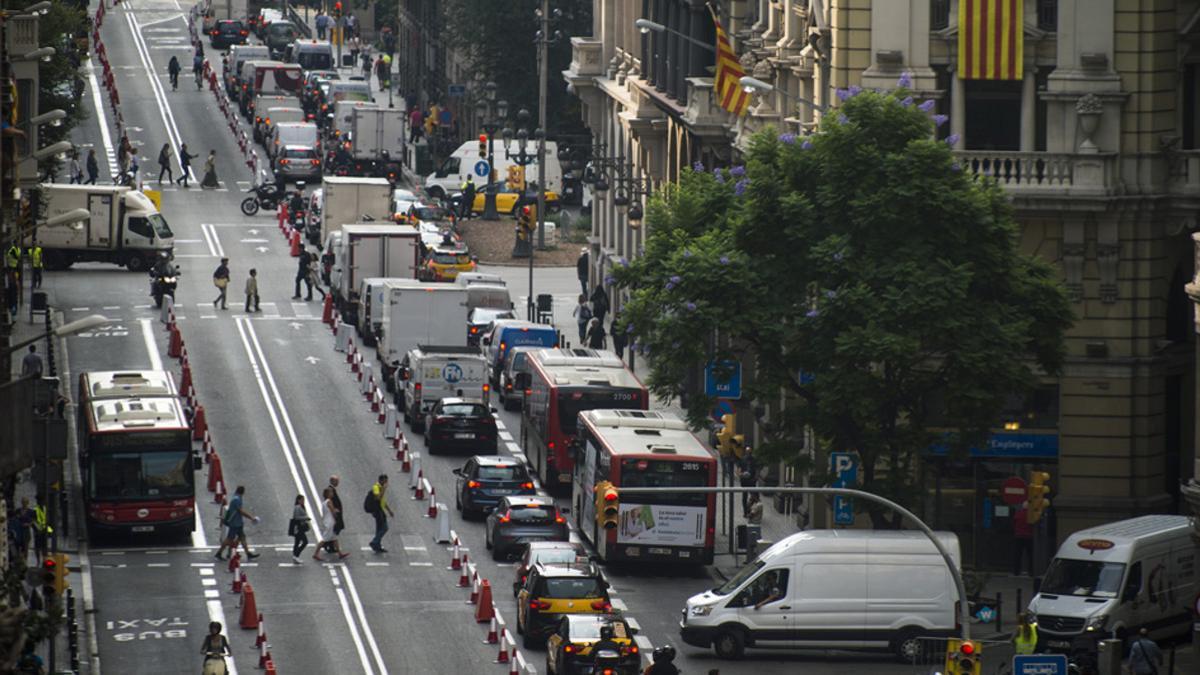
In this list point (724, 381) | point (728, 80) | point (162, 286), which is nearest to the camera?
point (724, 381)

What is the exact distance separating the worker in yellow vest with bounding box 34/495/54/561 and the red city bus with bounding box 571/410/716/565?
39.6 ft

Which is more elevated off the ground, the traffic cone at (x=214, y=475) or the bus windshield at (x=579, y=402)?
the bus windshield at (x=579, y=402)

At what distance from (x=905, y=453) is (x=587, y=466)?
854 centimetres

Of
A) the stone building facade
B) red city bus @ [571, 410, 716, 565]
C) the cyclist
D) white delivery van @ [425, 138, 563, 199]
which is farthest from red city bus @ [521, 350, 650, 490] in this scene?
the cyclist

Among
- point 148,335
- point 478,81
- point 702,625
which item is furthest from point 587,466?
point 478,81

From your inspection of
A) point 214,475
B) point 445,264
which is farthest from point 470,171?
point 214,475

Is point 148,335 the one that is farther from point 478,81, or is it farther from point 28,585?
point 478,81

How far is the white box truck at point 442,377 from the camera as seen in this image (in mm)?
78875

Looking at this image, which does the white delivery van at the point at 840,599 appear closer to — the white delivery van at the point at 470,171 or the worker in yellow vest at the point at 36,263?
the worker in yellow vest at the point at 36,263

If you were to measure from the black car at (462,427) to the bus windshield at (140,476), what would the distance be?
11.9 m

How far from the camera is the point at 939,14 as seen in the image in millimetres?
65812

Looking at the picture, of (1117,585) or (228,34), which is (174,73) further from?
(1117,585)

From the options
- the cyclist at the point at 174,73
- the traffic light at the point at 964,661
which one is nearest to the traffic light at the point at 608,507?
the traffic light at the point at 964,661

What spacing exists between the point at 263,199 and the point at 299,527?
5446 cm
